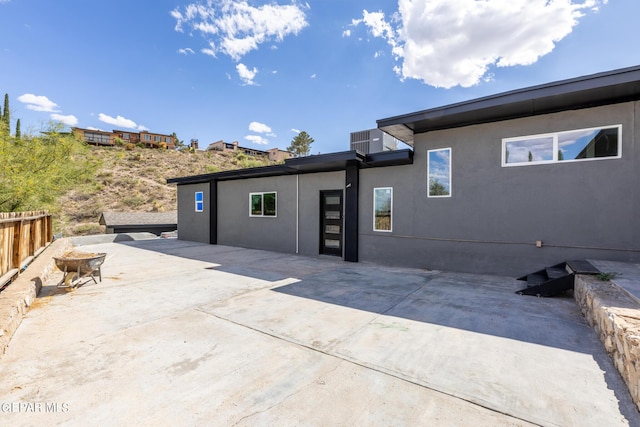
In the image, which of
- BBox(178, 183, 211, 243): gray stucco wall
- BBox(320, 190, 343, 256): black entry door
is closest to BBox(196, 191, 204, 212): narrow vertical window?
BBox(178, 183, 211, 243): gray stucco wall

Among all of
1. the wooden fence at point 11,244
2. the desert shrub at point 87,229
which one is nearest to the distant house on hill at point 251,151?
the desert shrub at point 87,229

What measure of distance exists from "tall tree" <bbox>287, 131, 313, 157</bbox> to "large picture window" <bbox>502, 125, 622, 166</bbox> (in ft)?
123

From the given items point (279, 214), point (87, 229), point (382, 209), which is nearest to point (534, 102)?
point (382, 209)

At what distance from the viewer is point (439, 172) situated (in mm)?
6859

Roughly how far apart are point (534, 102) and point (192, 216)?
13.1 m

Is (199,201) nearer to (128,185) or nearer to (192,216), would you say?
(192,216)

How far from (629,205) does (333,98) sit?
40.9 feet

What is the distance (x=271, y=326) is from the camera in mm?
3406

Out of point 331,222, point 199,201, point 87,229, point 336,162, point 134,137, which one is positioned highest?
point 134,137

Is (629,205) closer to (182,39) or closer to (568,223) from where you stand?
(568,223)

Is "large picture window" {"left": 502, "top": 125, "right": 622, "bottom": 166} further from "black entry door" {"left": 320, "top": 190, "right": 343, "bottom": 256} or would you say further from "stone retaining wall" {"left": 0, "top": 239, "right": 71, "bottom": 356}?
"stone retaining wall" {"left": 0, "top": 239, "right": 71, "bottom": 356}

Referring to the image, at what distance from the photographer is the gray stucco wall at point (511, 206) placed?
16.7ft

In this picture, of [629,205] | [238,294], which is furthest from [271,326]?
[629,205]

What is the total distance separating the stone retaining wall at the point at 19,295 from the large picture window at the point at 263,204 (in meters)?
5.88
